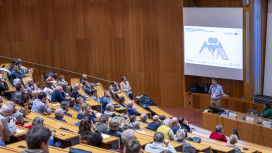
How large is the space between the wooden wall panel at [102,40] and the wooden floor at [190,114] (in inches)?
15.0

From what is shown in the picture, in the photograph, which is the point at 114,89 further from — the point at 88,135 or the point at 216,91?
the point at 88,135

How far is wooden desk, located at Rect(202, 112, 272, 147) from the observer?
8.97m

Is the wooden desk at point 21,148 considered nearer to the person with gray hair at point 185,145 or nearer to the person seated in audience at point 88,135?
the person seated in audience at point 88,135

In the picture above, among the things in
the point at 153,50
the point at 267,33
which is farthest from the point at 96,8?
the point at 267,33

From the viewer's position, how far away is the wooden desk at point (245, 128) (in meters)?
8.97

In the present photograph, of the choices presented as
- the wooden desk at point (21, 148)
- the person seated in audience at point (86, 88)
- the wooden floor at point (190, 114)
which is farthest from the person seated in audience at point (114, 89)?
the wooden desk at point (21, 148)

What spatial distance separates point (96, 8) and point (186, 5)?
124 inches

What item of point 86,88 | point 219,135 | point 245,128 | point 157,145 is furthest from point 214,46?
point 157,145

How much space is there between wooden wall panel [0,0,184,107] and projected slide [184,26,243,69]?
0.71m

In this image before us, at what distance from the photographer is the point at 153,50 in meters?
13.4

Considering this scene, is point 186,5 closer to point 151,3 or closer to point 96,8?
point 151,3

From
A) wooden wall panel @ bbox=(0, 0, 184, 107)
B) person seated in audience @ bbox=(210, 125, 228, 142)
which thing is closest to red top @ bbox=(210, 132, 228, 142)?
person seated in audience @ bbox=(210, 125, 228, 142)

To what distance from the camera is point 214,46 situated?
11.8 meters

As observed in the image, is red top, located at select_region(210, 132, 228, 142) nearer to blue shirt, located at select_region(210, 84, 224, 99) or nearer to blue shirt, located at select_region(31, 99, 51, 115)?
blue shirt, located at select_region(31, 99, 51, 115)
